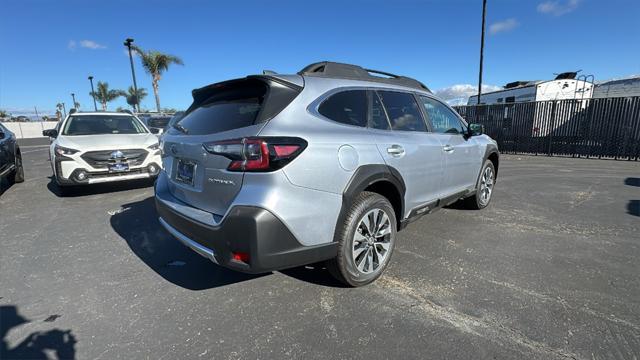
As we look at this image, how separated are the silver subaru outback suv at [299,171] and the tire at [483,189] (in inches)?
72.1

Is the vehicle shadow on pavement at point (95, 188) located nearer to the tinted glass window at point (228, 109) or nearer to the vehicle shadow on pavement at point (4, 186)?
the vehicle shadow on pavement at point (4, 186)

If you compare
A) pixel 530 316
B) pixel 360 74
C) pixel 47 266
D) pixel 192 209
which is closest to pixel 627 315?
pixel 530 316

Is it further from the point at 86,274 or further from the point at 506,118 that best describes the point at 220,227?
the point at 506,118

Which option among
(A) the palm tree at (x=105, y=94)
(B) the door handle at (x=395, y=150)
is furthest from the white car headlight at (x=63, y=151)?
(A) the palm tree at (x=105, y=94)

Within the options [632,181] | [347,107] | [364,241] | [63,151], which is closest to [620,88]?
[632,181]

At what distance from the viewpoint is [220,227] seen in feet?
7.29

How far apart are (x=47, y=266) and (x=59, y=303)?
93 centimetres

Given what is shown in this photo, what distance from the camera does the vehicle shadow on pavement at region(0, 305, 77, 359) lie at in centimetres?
207

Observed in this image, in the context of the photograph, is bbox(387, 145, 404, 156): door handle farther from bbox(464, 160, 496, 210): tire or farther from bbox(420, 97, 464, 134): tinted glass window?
bbox(464, 160, 496, 210): tire

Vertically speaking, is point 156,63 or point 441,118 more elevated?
point 156,63

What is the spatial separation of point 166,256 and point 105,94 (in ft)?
193

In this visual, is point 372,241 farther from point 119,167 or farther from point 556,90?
point 556,90

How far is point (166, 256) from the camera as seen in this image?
352cm

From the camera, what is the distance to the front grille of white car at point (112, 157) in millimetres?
5738
